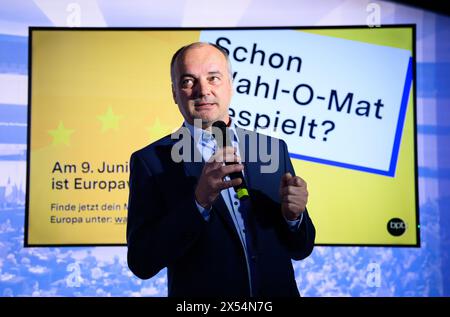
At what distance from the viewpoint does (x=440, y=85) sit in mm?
2742

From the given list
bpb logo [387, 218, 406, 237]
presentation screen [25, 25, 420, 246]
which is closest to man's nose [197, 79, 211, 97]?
presentation screen [25, 25, 420, 246]

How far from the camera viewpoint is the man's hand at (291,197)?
2.49 m

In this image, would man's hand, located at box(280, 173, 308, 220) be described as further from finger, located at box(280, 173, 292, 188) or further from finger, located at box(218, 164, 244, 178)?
finger, located at box(218, 164, 244, 178)

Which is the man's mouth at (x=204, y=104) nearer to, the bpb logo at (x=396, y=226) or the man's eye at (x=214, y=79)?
the man's eye at (x=214, y=79)

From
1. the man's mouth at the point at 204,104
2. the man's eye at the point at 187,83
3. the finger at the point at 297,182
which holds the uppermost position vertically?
the man's eye at the point at 187,83

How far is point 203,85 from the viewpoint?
8.30ft

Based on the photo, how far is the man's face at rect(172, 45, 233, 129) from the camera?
8.30 ft

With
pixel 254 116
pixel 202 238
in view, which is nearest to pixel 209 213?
pixel 202 238

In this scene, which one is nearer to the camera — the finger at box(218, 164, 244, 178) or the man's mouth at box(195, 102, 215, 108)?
the finger at box(218, 164, 244, 178)

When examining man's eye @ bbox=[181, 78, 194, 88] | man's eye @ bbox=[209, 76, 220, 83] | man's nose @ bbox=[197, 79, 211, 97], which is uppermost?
man's eye @ bbox=[209, 76, 220, 83]

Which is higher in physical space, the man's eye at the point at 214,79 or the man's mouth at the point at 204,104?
the man's eye at the point at 214,79

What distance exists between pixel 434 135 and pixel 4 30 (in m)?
2.06

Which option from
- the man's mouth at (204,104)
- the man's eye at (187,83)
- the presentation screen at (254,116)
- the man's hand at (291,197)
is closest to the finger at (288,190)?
the man's hand at (291,197)

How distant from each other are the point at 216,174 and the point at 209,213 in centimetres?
23
